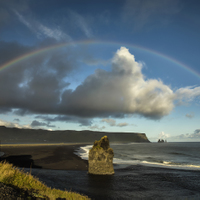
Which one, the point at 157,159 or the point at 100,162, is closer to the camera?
the point at 100,162

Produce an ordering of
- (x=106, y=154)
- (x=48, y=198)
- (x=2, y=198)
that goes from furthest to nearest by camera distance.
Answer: (x=106, y=154) → (x=48, y=198) → (x=2, y=198)

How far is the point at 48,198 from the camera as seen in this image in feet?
30.2

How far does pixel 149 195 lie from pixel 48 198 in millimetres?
12607

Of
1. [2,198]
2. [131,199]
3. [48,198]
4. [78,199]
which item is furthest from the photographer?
[131,199]

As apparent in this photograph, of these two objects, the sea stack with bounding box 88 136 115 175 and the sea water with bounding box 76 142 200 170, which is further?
the sea water with bounding box 76 142 200 170

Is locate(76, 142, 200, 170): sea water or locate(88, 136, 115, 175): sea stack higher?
locate(88, 136, 115, 175): sea stack

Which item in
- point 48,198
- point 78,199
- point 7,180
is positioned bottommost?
point 78,199

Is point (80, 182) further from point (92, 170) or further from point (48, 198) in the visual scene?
point (48, 198)

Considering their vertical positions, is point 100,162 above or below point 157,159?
above

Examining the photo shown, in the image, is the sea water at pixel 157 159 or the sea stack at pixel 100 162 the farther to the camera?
the sea water at pixel 157 159

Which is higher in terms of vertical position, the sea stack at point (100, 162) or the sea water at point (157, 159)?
the sea stack at point (100, 162)

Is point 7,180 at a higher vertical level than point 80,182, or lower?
higher

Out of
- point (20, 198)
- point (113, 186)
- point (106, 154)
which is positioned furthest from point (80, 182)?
point (20, 198)

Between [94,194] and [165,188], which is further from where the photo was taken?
[165,188]
